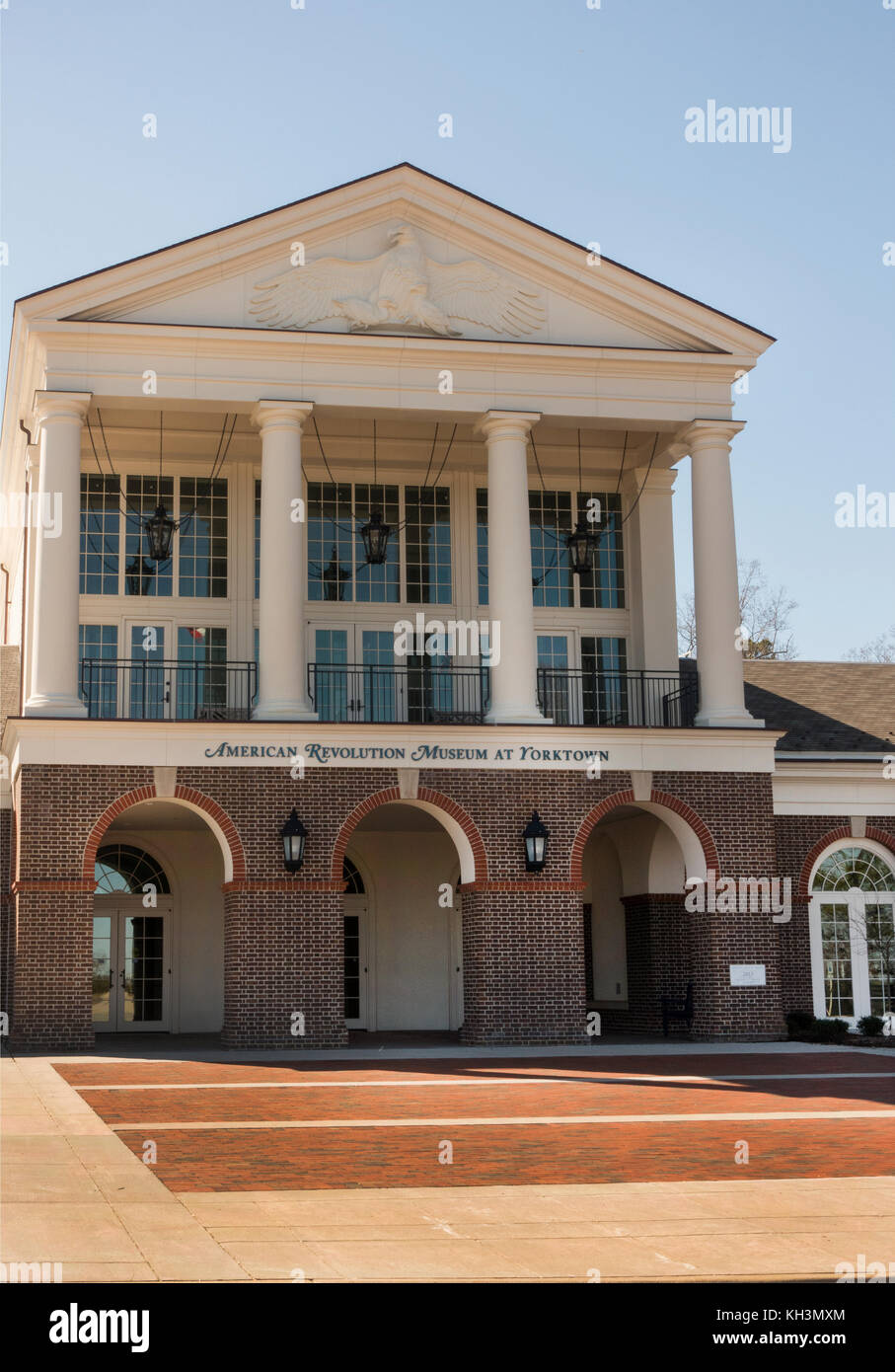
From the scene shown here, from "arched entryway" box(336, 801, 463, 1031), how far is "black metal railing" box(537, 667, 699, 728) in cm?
315

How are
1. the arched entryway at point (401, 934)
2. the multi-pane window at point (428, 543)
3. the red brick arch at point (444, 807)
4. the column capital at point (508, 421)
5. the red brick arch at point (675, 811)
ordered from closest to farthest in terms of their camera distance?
the red brick arch at point (444, 807), the red brick arch at point (675, 811), the column capital at point (508, 421), the multi-pane window at point (428, 543), the arched entryway at point (401, 934)

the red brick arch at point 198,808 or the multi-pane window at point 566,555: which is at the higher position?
the multi-pane window at point 566,555

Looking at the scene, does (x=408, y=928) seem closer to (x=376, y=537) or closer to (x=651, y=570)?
(x=376, y=537)

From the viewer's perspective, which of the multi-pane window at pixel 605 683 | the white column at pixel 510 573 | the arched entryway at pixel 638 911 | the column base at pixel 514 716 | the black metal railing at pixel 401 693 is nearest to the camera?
the column base at pixel 514 716

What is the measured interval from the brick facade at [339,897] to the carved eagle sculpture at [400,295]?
7.24m

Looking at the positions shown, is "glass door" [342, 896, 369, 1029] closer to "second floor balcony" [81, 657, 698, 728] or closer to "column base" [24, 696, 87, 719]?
"second floor balcony" [81, 657, 698, 728]

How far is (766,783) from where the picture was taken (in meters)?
24.7

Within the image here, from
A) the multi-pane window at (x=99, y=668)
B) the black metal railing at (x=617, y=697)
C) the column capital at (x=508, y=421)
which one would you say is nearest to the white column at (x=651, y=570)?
the black metal railing at (x=617, y=697)

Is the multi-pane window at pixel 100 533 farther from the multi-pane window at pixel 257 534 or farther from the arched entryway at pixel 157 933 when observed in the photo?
the arched entryway at pixel 157 933

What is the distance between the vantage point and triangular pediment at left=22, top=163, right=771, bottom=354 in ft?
79.4

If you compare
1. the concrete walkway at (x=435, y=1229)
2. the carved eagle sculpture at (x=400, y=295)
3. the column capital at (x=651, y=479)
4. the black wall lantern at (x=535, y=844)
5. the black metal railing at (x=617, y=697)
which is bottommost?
the concrete walkway at (x=435, y=1229)

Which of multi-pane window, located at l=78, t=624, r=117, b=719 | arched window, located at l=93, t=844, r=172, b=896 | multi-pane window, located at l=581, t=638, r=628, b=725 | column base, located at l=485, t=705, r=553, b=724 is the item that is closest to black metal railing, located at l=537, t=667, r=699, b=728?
multi-pane window, located at l=581, t=638, r=628, b=725

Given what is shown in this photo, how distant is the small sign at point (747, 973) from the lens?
78.9ft

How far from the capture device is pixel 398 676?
27188mm
